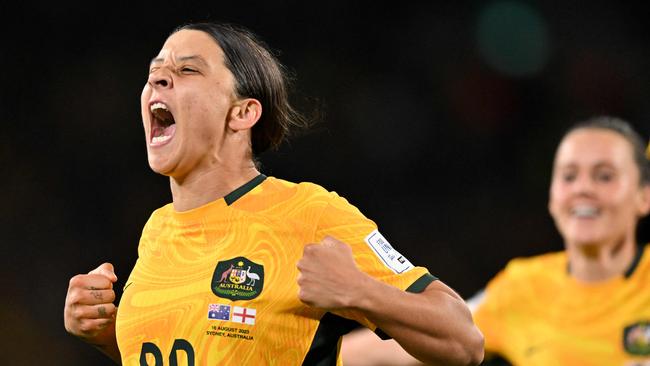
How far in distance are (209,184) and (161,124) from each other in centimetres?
24

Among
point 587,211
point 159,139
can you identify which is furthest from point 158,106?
point 587,211

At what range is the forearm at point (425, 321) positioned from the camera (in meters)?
2.10

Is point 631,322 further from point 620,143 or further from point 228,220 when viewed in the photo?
point 228,220

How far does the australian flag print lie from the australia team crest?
1.1 inches

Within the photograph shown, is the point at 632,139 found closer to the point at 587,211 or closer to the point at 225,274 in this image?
the point at 587,211

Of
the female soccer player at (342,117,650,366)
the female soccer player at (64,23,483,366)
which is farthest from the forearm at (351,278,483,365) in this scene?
the female soccer player at (342,117,650,366)

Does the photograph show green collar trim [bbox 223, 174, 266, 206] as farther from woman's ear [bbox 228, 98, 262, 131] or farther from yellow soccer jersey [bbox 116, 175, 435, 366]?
woman's ear [bbox 228, 98, 262, 131]

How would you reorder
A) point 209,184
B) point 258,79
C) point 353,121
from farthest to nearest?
point 353,121
point 258,79
point 209,184

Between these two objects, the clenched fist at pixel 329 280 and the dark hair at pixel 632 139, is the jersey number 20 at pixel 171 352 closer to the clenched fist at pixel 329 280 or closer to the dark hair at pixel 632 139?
the clenched fist at pixel 329 280

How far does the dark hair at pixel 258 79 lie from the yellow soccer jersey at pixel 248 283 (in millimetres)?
265

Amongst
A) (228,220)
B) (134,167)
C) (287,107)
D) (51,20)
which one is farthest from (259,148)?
(51,20)

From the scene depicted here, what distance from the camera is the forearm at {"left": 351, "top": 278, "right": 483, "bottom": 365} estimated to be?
2.10m

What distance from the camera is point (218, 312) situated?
2.36 meters

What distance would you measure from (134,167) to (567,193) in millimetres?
3777
